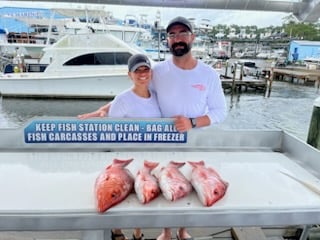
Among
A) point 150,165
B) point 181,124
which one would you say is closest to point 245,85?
point 181,124

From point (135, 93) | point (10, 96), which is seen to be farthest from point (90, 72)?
point (135, 93)

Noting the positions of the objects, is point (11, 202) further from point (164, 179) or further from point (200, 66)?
point (200, 66)

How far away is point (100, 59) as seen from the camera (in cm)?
1346

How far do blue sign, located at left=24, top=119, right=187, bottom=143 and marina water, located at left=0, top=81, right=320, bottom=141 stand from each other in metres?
8.76

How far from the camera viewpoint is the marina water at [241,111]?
456 inches

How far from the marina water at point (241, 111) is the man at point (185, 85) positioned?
8.45 metres

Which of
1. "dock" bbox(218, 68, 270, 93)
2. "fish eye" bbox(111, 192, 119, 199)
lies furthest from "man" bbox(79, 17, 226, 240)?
"dock" bbox(218, 68, 270, 93)

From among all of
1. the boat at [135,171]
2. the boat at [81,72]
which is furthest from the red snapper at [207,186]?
the boat at [81,72]

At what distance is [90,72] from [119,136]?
12364 millimetres

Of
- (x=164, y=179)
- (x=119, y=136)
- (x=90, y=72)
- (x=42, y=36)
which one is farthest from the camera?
(x=42, y=36)

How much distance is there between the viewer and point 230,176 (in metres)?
1.38

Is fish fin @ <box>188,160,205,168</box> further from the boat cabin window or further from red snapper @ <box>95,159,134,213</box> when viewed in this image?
the boat cabin window

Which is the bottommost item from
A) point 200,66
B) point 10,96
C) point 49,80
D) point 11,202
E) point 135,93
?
point 10,96

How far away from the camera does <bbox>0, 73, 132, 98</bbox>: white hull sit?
13328 millimetres
